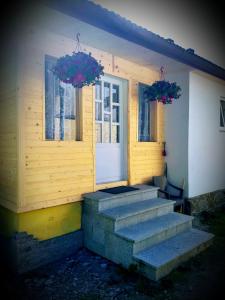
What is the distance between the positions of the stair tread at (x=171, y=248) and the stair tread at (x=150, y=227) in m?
0.21

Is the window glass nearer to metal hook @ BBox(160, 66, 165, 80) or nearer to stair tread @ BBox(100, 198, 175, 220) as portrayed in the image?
metal hook @ BBox(160, 66, 165, 80)

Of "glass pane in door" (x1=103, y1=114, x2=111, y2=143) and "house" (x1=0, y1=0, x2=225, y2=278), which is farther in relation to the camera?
"glass pane in door" (x1=103, y1=114, x2=111, y2=143)

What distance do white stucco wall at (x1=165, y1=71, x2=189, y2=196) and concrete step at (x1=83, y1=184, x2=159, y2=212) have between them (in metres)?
1.36

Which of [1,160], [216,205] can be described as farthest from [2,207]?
[216,205]

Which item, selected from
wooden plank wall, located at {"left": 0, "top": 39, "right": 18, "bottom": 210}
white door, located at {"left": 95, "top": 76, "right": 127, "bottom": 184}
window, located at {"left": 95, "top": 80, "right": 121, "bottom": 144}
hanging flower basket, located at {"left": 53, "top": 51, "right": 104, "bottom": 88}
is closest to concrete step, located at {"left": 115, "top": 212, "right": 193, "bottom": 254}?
white door, located at {"left": 95, "top": 76, "right": 127, "bottom": 184}

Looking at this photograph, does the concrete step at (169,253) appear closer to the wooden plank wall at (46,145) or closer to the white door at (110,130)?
the wooden plank wall at (46,145)

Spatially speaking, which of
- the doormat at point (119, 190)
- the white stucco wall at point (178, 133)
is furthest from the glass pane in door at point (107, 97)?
the white stucco wall at point (178, 133)

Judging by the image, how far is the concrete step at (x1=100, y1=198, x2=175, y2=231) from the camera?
3848 millimetres

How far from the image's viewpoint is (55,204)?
13.2 ft

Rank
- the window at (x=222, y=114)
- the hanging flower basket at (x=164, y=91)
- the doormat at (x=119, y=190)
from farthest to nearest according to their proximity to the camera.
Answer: the window at (x=222, y=114), the hanging flower basket at (x=164, y=91), the doormat at (x=119, y=190)

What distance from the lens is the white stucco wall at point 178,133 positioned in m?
5.99

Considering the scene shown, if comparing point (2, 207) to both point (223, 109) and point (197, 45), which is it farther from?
point (197, 45)

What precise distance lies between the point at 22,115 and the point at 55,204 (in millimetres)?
1540

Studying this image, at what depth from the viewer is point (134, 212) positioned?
409 centimetres
